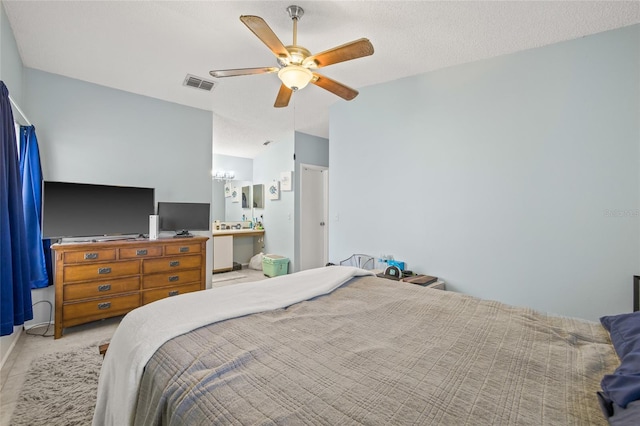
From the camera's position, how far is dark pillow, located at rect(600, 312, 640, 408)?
2.28 ft

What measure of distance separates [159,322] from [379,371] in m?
0.94

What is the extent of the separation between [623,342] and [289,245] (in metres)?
4.57

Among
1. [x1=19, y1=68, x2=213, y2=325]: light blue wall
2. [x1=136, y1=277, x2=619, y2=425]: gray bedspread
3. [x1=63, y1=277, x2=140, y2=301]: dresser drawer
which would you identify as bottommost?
[x1=63, y1=277, x2=140, y2=301]: dresser drawer

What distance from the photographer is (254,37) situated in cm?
250

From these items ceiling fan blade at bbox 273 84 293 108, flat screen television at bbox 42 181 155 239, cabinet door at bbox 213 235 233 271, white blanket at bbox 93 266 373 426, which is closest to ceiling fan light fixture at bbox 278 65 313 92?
ceiling fan blade at bbox 273 84 293 108

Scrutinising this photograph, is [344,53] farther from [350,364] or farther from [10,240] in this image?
[10,240]

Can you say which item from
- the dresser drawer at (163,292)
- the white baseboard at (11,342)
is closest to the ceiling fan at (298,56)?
the dresser drawer at (163,292)

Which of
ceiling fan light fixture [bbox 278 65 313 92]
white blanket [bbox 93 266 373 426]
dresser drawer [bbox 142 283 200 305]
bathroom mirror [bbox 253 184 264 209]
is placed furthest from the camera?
bathroom mirror [bbox 253 184 264 209]

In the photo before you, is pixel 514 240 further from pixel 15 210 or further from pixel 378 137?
pixel 15 210

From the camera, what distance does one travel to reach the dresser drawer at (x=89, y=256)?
273 cm

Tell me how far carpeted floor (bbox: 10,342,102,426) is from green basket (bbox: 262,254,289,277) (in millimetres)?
2863

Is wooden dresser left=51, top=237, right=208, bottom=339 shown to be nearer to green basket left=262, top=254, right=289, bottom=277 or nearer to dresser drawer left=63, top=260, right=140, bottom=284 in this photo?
dresser drawer left=63, top=260, right=140, bottom=284

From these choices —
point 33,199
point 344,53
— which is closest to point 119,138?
point 33,199

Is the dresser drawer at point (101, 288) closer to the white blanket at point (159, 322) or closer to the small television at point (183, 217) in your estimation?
the small television at point (183, 217)
